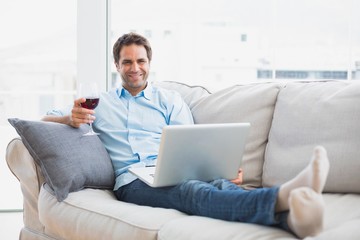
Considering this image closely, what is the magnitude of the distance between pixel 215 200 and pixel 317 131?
701 mm

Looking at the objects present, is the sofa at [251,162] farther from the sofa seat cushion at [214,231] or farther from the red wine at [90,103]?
the red wine at [90,103]

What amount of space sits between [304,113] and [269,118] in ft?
0.71

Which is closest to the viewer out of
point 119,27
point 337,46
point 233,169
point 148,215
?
point 148,215

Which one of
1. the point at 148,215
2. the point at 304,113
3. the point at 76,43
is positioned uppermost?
the point at 76,43

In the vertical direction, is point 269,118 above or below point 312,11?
below

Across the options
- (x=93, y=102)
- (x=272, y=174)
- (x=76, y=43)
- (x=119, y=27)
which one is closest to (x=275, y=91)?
(x=272, y=174)

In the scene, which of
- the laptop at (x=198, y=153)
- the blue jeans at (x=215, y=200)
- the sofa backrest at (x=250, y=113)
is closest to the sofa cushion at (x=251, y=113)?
the sofa backrest at (x=250, y=113)

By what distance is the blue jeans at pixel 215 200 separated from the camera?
198cm

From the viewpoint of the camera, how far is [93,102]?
2693 mm

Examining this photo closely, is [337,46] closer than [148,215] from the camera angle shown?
No

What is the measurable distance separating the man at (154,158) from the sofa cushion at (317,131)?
0.40m

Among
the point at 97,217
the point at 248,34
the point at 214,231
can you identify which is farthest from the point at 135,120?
the point at 248,34

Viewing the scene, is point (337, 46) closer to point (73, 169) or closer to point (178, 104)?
point (178, 104)

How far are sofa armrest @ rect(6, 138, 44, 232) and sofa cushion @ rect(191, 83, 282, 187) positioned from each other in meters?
0.85
